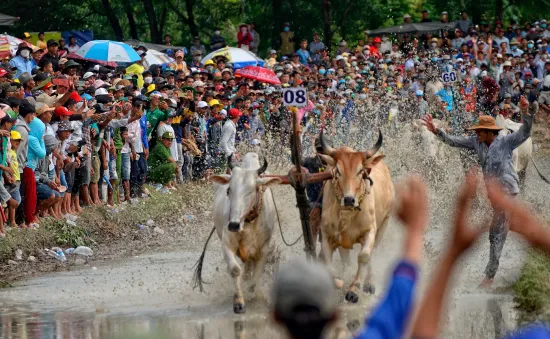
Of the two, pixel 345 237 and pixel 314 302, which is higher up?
pixel 314 302

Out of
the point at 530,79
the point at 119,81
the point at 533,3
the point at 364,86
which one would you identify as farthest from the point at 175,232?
the point at 533,3

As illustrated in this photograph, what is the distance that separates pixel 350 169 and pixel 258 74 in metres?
14.3

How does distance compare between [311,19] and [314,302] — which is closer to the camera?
[314,302]

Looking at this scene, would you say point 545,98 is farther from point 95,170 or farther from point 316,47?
point 95,170

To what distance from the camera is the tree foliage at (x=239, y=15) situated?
31516 millimetres

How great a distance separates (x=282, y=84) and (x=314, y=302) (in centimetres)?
2333

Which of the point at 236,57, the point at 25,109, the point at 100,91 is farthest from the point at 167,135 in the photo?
the point at 236,57

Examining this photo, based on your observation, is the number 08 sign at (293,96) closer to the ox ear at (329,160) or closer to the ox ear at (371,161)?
the ox ear at (329,160)

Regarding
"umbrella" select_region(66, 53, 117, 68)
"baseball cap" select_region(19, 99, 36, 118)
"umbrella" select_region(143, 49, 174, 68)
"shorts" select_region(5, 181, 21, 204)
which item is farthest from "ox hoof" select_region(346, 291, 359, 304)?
"umbrella" select_region(143, 49, 174, 68)

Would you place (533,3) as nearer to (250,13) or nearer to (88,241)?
(250,13)

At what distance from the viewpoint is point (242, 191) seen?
12.0 metres

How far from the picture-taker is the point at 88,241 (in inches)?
658

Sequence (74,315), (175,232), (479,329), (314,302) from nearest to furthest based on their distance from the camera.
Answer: (314,302) → (479,329) → (74,315) → (175,232)

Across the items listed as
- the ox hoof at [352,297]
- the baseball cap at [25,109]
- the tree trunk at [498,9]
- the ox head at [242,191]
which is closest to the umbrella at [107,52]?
the baseball cap at [25,109]
